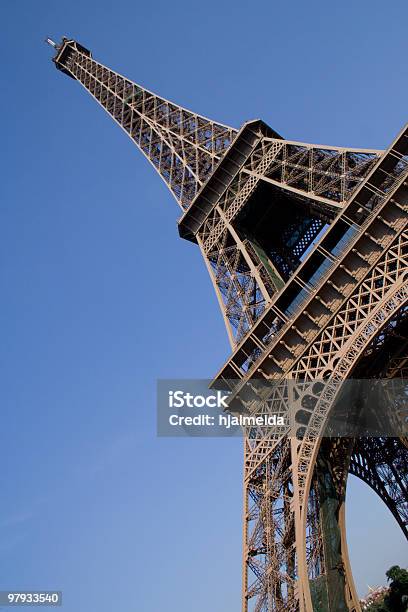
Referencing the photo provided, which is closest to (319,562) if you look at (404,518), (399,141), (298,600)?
(298,600)

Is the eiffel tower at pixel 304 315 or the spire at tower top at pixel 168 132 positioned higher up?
the spire at tower top at pixel 168 132

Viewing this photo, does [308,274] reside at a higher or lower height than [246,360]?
higher

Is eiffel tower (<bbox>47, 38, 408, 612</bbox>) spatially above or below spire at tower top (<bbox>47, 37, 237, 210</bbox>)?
below

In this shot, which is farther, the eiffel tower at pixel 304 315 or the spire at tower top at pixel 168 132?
the spire at tower top at pixel 168 132

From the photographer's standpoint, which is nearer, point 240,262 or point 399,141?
point 399,141

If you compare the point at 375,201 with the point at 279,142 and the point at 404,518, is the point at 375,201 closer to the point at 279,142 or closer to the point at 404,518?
the point at 279,142

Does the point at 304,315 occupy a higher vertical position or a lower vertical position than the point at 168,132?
lower

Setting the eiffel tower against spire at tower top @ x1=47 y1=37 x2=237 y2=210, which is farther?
spire at tower top @ x1=47 y1=37 x2=237 y2=210

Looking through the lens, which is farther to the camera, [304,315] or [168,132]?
[168,132]
